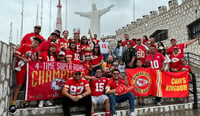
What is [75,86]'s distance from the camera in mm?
4266

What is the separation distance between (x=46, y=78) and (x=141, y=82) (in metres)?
2.95

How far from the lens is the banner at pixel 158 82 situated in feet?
Result: 17.7

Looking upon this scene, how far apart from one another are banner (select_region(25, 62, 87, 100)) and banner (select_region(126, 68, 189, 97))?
2.09 metres

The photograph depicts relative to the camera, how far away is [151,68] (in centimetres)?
566

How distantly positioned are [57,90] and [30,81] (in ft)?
2.47

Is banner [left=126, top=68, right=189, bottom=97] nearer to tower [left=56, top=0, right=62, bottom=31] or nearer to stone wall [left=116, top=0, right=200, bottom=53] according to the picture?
stone wall [left=116, top=0, right=200, bottom=53]

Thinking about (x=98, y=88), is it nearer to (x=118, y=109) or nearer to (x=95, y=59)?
(x=118, y=109)

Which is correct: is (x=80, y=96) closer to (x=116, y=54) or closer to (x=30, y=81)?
(x=30, y=81)

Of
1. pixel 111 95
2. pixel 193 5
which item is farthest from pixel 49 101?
pixel 193 5

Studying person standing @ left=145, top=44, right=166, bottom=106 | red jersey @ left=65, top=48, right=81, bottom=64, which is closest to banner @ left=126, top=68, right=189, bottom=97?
person standing @ left=145, top=44, right=166, bottom=106

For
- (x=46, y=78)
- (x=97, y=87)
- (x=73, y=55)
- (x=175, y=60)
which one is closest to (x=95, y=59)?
(x=73, y=55)

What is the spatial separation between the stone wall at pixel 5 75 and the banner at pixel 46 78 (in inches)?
16.2

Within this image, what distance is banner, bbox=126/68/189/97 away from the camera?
5406 mm

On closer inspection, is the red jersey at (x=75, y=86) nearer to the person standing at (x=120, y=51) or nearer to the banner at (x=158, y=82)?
the banner at (x=158, y=82)
